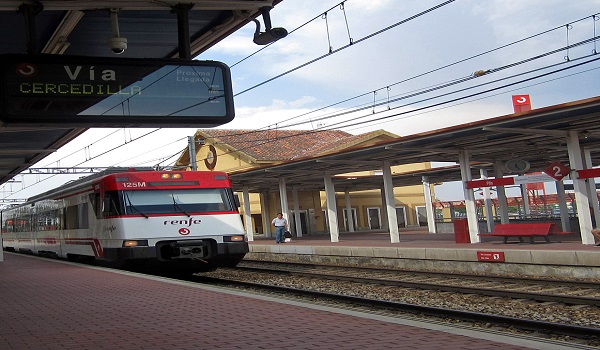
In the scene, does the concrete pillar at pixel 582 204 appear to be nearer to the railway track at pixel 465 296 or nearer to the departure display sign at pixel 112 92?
the railway track at pixel 465 296

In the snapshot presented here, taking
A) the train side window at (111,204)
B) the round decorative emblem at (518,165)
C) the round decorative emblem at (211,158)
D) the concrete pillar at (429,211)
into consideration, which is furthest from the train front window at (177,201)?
the round decorative emblem at (211,158)

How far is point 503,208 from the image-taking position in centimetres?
2364

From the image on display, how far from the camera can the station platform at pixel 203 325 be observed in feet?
20.1

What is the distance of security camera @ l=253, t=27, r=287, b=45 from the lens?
659cm

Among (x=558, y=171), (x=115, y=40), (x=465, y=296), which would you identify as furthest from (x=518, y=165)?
(x=115, y=40)

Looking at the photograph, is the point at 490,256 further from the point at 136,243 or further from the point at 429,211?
the point at 429,211

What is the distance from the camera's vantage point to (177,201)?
15234 mm

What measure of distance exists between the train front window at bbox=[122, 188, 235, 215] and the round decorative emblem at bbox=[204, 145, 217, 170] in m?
29.9

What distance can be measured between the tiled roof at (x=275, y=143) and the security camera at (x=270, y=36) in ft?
111

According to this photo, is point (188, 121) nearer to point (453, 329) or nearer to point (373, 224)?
point (453, 329)

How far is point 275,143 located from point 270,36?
39.1m

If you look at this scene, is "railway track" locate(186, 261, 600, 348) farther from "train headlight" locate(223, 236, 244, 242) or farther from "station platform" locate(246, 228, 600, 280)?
"station platform" locate(246, 228, 600, 280)

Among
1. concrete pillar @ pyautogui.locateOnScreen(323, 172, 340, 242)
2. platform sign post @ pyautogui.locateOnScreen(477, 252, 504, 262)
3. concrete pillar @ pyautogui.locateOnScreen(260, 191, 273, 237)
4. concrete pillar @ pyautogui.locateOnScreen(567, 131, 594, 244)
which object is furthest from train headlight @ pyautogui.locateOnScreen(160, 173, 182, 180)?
concrete pillar @ pyautogui.locateOnScreen(260, 191, 273, 237)

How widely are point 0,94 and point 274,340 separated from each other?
345 centimetres
